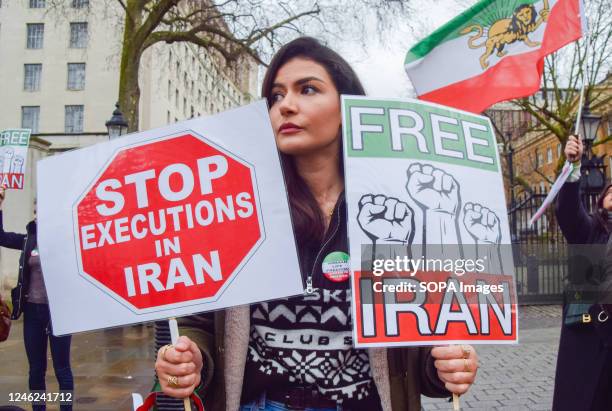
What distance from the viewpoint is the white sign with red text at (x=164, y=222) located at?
5.27 ft

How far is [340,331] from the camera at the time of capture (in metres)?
1.57

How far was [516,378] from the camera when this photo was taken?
5996 millimetres

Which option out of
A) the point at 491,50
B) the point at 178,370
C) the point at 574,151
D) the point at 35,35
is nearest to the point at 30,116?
the point at 35,35

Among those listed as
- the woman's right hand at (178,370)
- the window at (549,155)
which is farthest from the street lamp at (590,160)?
the window at (549,155)

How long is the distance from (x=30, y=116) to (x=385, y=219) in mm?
42867

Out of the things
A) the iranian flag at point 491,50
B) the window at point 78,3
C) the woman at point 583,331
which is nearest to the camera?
the iranian flag at point 491,50

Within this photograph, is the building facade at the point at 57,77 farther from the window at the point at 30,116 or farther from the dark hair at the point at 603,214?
the dark hair at the point at 603,214

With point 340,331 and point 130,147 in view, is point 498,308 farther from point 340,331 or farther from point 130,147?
point 130,147

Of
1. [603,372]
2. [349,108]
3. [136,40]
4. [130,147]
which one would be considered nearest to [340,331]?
[349,108]

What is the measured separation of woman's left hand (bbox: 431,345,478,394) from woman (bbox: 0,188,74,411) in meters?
4.25

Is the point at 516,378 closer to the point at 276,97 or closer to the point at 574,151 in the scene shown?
the point at 574,151

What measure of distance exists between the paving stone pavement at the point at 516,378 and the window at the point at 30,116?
Answer: 127 feet

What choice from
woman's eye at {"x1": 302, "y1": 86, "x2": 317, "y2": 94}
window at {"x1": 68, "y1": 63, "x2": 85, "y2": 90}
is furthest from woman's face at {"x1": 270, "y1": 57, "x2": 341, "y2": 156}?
window at {"x1": 68, "y1": 63, "x2": 85, "y2": 90}

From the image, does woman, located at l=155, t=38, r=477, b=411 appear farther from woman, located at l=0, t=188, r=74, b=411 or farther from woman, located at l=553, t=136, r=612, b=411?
woman, located at l=0, t=188, r=74, b=411
